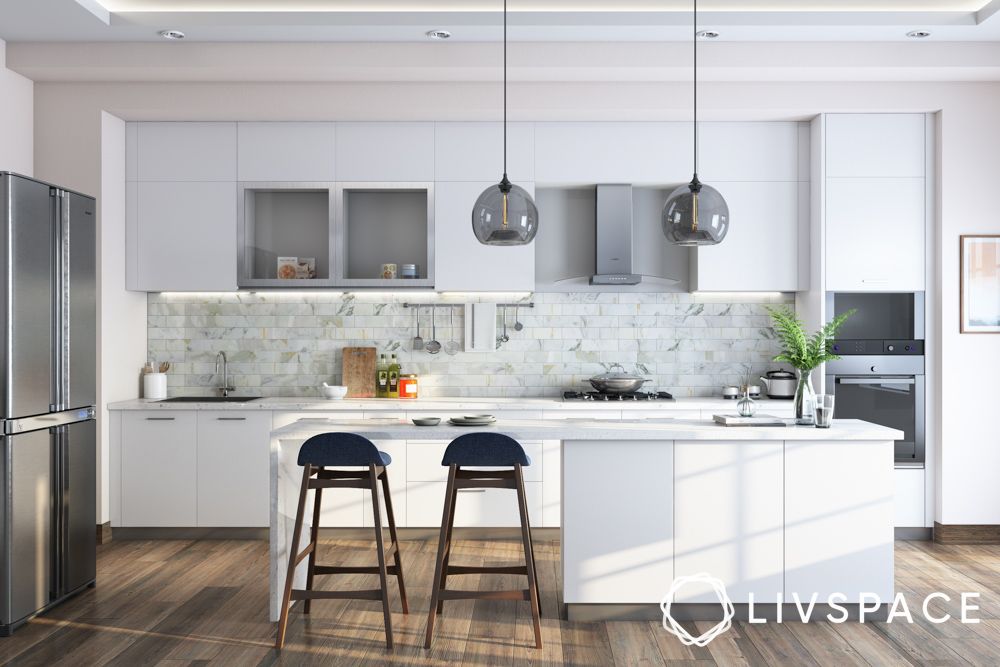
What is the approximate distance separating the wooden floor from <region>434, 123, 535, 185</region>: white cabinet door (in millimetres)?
2617

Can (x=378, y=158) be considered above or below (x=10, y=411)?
above

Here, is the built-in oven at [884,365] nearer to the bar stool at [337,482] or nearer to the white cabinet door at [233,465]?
the bar stool at [337,482]

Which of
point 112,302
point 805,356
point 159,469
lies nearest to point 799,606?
point 805,356

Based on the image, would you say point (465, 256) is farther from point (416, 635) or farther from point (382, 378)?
point (416, 635)

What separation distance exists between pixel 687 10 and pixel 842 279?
6.55 feet

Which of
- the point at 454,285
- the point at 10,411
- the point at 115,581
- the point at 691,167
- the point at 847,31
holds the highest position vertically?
the point at 847,31

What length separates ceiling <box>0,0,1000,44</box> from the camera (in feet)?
15.4

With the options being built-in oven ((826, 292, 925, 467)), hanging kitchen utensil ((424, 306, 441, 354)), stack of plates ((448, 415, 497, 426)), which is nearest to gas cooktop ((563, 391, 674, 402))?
hanging kitchen utensil ((424, 306, 441, 354))

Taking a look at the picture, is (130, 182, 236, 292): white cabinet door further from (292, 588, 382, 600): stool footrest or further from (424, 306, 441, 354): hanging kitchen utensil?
(292, 588, 382, 600): stool footrest

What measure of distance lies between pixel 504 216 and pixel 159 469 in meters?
3.25

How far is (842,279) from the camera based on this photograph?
5.38 meters

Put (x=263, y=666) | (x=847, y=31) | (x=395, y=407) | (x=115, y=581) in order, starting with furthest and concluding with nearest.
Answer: (x=395, y=407)
(x=847, y=31)
(x=115, y=581)
(x=263, y=666)

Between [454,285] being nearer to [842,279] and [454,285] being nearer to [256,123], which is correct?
[256,123]

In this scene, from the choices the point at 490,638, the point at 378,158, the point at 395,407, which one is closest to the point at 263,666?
the point at 490,638
